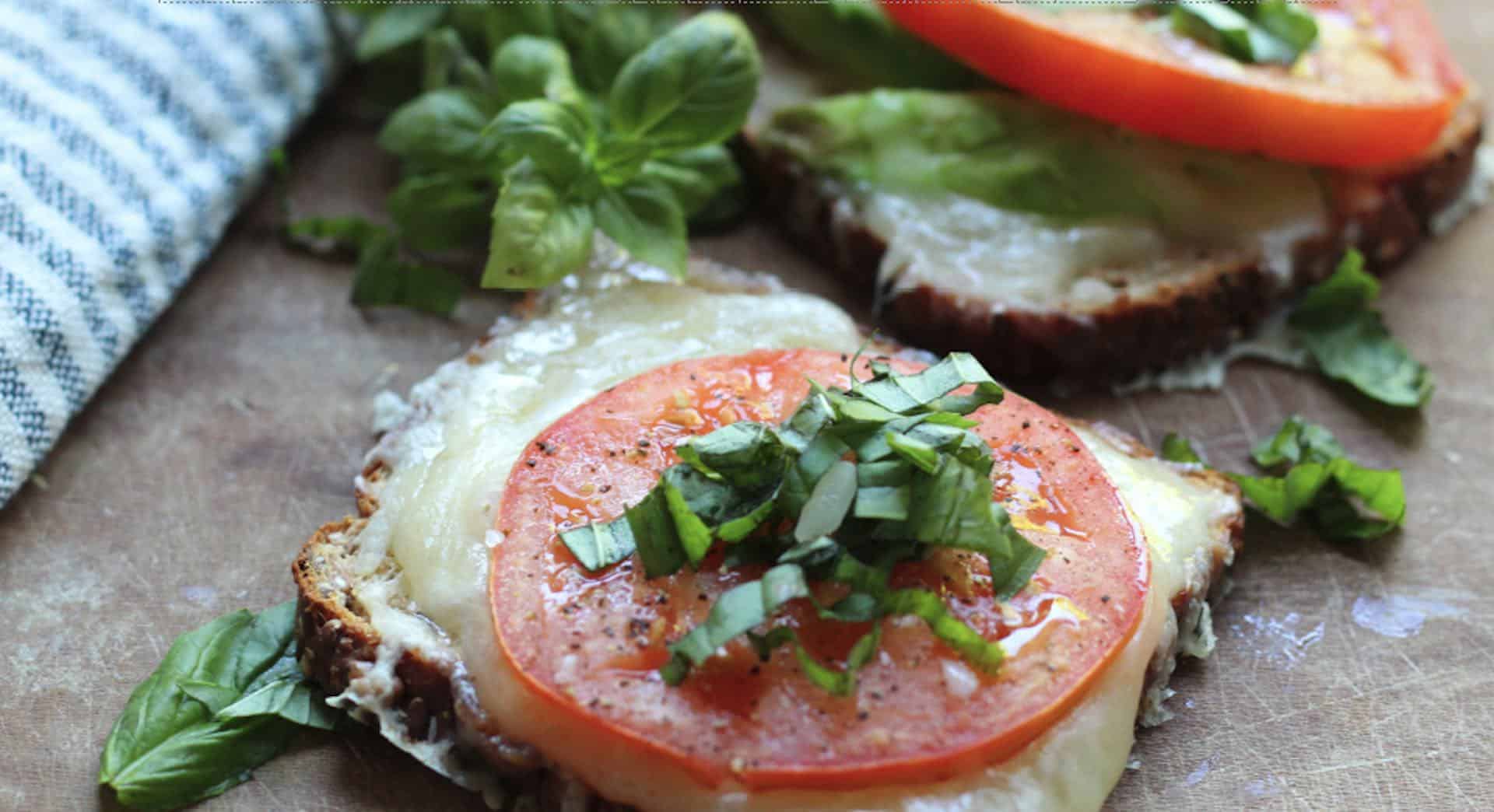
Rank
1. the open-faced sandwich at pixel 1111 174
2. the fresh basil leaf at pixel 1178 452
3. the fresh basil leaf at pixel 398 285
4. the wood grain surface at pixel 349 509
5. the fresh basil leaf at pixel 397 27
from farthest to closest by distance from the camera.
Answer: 1. the fresh basil leaf at pixel 397 27
2. the fresh basil leaf at pixel 398 285
3. the open-faced sandwich at pixel 1111 174
4. the fresh basil leaf at pixel 1178 452
5. the wood grain surface at pixel 349 509

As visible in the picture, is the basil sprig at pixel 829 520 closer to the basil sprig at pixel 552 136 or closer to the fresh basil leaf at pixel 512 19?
the basil sprig at pixel 552 136

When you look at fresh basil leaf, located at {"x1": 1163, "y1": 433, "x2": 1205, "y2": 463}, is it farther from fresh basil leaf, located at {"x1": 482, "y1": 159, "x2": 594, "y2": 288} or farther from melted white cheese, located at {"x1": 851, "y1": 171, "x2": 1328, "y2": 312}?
fresh basil leaf, located at {"x1": 482, "y1": 159, "x2": 594, "y2": 288}

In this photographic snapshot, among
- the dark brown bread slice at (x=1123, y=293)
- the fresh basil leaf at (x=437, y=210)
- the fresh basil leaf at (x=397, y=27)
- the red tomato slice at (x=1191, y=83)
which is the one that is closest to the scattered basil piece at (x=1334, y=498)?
the dark brown bread slice at (x=1123, y=293)

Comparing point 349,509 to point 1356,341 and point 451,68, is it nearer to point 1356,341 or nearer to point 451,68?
point 451,68

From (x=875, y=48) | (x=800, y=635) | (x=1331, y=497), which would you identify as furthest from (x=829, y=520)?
(x=875, y=48)

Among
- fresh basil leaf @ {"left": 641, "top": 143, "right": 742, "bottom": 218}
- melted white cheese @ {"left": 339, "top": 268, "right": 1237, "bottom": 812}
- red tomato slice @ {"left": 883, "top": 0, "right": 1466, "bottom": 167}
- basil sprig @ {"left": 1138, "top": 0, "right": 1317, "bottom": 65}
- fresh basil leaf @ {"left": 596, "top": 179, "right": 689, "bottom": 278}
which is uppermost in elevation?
basil sprig @ {"left": 1138, "top": 0, "right": 1317, "bottom": 65}

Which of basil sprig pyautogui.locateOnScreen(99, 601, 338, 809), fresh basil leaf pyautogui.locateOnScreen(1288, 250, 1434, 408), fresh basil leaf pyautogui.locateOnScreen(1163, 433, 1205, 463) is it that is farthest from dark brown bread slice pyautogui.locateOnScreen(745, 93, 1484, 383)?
basil sprig pyautogui.locateOnScreen(99, 601, 338, 809)
